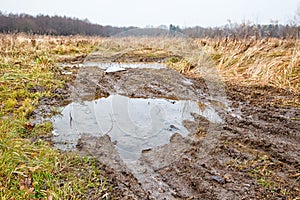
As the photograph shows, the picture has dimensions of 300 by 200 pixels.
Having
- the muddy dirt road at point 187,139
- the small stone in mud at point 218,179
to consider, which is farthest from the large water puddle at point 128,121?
the small stone in mud at point 218,179

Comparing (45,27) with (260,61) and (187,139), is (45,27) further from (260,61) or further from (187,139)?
(187,139)

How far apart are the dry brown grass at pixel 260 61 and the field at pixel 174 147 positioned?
35 mm

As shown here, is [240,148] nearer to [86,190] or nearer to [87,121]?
[86,190]

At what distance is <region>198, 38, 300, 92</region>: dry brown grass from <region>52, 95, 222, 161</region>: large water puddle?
203 cm

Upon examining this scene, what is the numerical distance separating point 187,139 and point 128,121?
3.33 ft

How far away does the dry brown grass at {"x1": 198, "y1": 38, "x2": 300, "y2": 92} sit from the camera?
16.4ft

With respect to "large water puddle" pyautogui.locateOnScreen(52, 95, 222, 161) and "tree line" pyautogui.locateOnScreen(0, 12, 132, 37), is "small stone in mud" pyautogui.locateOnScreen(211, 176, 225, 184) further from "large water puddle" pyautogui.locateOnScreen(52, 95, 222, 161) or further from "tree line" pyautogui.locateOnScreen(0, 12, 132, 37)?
"tree line" pyautogui.locateOnScreen(0, 12, 132, 37)

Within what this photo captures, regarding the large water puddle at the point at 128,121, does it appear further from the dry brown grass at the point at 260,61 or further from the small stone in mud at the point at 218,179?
the dry brown grass at the point at 260,61

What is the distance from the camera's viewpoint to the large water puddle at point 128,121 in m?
2.74

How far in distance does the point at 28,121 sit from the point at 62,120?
422 millimetres

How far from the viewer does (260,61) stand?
19.5 ft

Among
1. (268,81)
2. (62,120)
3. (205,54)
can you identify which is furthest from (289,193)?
(205,54)

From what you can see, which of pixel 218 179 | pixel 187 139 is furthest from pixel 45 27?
pixel 218 179

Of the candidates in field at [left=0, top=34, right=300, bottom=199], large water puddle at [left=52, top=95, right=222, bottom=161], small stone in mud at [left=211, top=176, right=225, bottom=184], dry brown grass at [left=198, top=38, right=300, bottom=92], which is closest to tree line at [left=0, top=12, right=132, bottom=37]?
dry brown grass at [left=198, top=38, right=300, bottom=92]
